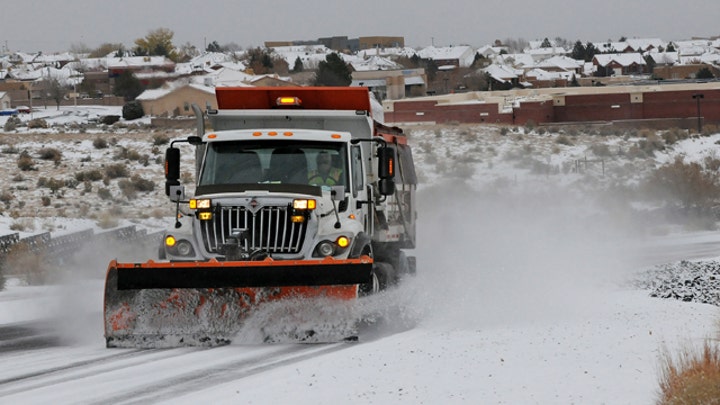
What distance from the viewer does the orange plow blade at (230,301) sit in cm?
1217

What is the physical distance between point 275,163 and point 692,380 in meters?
6.91

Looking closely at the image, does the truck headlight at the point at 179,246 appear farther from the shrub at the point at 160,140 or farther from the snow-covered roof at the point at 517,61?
the snow-covered roof at the point at 517,61

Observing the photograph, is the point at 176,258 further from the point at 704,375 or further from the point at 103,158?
the point at 103,158

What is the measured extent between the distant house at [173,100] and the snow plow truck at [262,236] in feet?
246

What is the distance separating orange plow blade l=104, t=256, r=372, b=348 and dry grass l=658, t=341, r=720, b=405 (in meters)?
4.01

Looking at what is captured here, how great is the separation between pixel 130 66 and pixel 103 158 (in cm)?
8367

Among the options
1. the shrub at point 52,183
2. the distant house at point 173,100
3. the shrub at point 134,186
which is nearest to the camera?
the shrub at point 134,186

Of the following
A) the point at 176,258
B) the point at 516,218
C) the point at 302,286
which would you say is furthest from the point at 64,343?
the point at 516,218

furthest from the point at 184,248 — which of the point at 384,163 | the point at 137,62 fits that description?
the point at 137,62

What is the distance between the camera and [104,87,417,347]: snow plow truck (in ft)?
40.1

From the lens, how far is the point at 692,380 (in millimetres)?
8227

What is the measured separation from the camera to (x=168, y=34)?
179250 mm

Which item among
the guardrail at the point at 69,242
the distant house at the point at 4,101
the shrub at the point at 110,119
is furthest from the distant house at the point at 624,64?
the guardrail at the point at 69,242

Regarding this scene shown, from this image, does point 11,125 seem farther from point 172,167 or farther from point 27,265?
point 172,167
